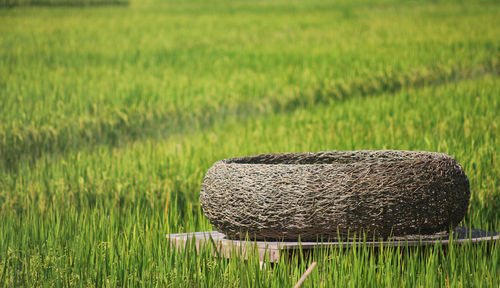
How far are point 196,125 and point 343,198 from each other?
4117 mm

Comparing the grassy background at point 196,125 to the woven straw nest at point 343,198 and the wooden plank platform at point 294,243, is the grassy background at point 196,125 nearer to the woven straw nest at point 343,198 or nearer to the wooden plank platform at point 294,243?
the wooden plank platform at point 294,243

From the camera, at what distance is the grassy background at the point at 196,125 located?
2967mm

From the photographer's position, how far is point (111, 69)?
10.4m

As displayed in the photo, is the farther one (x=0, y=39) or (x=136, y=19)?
(x=136, y=19)

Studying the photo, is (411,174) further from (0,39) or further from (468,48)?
(0,39)

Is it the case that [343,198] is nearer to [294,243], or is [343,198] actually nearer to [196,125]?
[294,243]

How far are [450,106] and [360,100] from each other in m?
1.19

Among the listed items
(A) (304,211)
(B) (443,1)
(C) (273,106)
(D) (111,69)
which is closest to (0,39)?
(D) (111,69)

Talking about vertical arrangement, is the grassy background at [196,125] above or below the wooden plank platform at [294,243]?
above

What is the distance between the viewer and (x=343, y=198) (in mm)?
2945

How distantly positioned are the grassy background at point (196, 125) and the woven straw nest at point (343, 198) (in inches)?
6.8

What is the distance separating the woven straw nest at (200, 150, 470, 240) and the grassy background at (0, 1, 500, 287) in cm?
17

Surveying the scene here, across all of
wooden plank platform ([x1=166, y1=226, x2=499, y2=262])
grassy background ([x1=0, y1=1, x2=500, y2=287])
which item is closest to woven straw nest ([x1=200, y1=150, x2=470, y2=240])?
wooden plank platform ([x1=166, y1=226, x2=499, y2=262])

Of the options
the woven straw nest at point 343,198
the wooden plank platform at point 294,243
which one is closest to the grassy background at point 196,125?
the wooden plank platform at point 294,243
